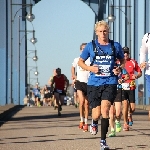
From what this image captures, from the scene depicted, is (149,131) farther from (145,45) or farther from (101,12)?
(101,12)

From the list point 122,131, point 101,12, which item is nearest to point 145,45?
point 122,131

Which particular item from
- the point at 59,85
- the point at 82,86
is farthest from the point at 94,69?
the point at 59,85

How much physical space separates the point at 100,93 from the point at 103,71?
31 cm

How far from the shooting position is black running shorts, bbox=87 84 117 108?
375 inches

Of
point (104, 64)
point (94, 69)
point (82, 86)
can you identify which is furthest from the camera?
point (82, 86)

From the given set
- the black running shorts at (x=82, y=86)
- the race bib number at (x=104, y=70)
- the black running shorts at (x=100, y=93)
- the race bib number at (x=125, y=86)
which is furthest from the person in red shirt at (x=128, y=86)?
the race bib number at (x=104, y=70)

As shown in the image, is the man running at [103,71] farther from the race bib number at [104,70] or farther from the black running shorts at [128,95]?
the black running shorts at [128,95]

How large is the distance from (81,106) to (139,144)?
13.4 ft

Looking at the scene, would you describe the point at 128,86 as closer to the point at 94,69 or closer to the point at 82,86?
the point at 82,86

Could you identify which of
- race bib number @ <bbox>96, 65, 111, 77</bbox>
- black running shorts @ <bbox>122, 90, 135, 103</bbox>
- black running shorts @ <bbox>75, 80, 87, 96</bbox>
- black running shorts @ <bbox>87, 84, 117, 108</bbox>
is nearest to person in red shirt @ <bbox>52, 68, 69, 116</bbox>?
black running shorts @ <bbox>75, 80, 87, 96</bbox>

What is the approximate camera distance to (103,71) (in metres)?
9.45

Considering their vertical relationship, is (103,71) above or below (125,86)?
above

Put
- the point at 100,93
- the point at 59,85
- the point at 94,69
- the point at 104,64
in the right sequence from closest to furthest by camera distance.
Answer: the point at 94,69, the point at 104,64, the point at 100,93, the point at 59,85

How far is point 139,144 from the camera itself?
34.8 feet
